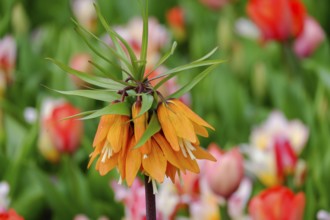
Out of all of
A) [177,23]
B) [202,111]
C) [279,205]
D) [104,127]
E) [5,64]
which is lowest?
[279,205]

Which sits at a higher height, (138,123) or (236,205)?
(138,123)

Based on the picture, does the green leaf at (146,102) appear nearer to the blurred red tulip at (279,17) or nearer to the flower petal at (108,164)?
the flower petal at (108,164)

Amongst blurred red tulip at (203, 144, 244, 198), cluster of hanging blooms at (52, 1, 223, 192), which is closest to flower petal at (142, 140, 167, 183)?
cluster of hanging blooms at (52, 1, 223, 192)

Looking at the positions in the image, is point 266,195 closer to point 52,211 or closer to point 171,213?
point 171,213

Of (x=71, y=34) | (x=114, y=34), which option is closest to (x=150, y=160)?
(x=114, y=34)

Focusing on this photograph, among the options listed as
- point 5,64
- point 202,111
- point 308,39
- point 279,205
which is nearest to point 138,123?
point 279,205

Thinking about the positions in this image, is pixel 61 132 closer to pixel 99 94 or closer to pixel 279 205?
pixel 279 205

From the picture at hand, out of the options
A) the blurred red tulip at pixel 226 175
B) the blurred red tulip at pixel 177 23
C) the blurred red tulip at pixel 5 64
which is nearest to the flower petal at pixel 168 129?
the blurred red tulip at pixel 226 175
